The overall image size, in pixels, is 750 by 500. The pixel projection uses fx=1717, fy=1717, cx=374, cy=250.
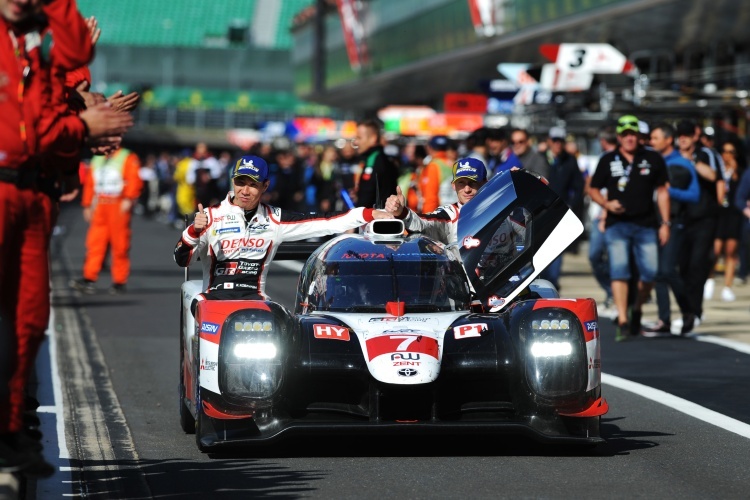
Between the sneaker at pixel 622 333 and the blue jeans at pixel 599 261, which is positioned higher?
the blue jeans at pixel 599 261

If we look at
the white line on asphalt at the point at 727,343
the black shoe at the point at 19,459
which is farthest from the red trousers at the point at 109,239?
the black shoe at the point at 19,459

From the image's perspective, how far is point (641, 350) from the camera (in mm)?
13180

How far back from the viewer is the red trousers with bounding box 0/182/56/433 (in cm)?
583

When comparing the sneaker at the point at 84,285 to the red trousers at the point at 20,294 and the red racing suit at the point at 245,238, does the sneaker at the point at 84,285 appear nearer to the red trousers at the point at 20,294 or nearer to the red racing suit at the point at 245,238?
the red racing suit at the point at 245,238

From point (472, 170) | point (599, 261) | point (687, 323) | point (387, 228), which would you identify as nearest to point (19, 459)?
point (387, 228)

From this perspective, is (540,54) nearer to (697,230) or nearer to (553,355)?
(697,230)

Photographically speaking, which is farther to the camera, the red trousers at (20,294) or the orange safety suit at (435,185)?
the orange safety suit at (435,185)

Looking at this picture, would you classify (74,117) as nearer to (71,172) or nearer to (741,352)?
(71,172)

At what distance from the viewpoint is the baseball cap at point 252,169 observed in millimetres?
9445

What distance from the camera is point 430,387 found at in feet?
26.1

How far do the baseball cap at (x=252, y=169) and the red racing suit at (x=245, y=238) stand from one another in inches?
7.4

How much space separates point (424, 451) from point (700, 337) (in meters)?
6.27

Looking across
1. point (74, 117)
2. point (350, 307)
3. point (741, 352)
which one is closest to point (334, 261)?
point (350, 307)

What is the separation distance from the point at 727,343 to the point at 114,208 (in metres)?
8.06
